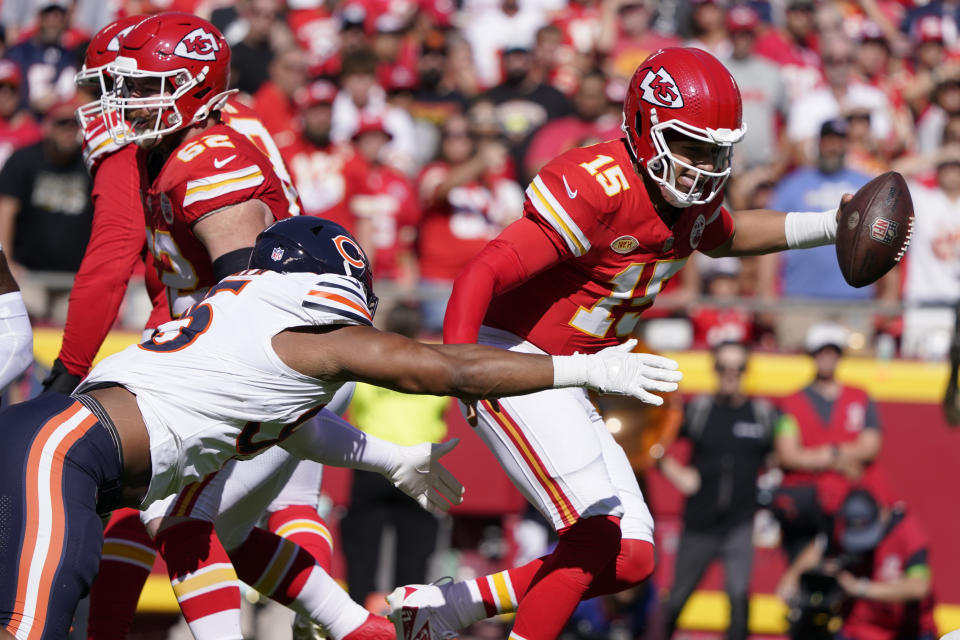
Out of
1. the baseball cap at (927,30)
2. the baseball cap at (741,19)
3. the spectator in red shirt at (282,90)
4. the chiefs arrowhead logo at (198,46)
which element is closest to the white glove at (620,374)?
the chiefs arrowhead logo at (198,46)

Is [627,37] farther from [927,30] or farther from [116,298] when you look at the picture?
[116,298]

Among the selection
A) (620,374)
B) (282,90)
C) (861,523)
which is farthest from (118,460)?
(282,90)

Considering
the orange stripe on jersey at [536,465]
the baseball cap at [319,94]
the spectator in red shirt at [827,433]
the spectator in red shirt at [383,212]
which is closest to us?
the orange stripe on jersey at [536,465]

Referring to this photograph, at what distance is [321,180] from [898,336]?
161 inches

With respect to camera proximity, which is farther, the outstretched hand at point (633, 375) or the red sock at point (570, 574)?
the red sock at point (570, 574)

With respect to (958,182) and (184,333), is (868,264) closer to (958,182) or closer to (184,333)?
(184,333)

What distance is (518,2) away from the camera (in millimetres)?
12773

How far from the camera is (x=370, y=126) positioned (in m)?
10.1

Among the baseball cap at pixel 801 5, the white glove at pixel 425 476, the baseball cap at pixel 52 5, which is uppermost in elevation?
the white glove at pixel 425 476

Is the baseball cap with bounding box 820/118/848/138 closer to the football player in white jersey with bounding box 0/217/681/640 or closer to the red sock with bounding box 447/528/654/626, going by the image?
the red sock with bounding box 447/528/654/626

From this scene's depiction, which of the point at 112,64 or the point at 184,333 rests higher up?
the point at 112,64

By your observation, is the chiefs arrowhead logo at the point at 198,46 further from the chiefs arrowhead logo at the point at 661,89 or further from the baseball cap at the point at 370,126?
the baseball cap at the point at 370,126

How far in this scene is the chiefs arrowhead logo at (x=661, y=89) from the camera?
482cm

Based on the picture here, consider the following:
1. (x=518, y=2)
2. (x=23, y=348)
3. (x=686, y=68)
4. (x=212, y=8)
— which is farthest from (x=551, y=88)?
(x=23, y=348)
